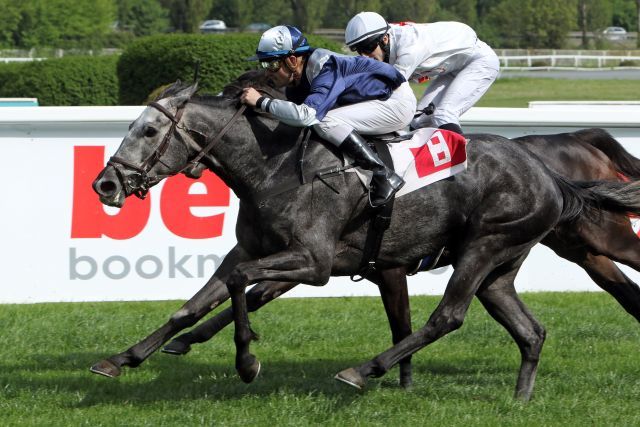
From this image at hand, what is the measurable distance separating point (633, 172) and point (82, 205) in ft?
12.6

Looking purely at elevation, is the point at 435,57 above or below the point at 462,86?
above

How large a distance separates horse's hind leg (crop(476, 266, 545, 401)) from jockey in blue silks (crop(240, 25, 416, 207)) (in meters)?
0.94

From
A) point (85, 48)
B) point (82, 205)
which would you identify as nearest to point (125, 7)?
point (85, 48)

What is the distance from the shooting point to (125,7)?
6197cm

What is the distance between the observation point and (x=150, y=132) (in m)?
5.14

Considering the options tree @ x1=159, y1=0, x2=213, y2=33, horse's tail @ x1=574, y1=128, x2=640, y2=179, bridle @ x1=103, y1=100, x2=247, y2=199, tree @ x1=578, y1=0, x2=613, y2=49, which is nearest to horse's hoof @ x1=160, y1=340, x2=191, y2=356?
bridle @ x1=103, y1=100, x2=247, y2=199

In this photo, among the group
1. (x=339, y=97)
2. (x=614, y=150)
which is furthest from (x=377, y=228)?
(x=614, y=150)

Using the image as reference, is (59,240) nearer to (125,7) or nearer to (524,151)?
(524,151)

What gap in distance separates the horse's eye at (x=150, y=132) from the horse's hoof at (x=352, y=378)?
138 centimetres

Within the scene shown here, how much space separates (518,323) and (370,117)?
1.33 meters

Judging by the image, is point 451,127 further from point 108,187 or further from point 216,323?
point 108,187

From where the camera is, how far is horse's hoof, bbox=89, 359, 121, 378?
5.13 meters

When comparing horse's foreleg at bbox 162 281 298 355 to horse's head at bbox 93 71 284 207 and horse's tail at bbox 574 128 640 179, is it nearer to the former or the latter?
horse's head at bbox 93 71 284 207

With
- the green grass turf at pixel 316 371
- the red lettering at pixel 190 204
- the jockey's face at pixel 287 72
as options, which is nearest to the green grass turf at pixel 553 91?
the red lettering at pixel 190 204
